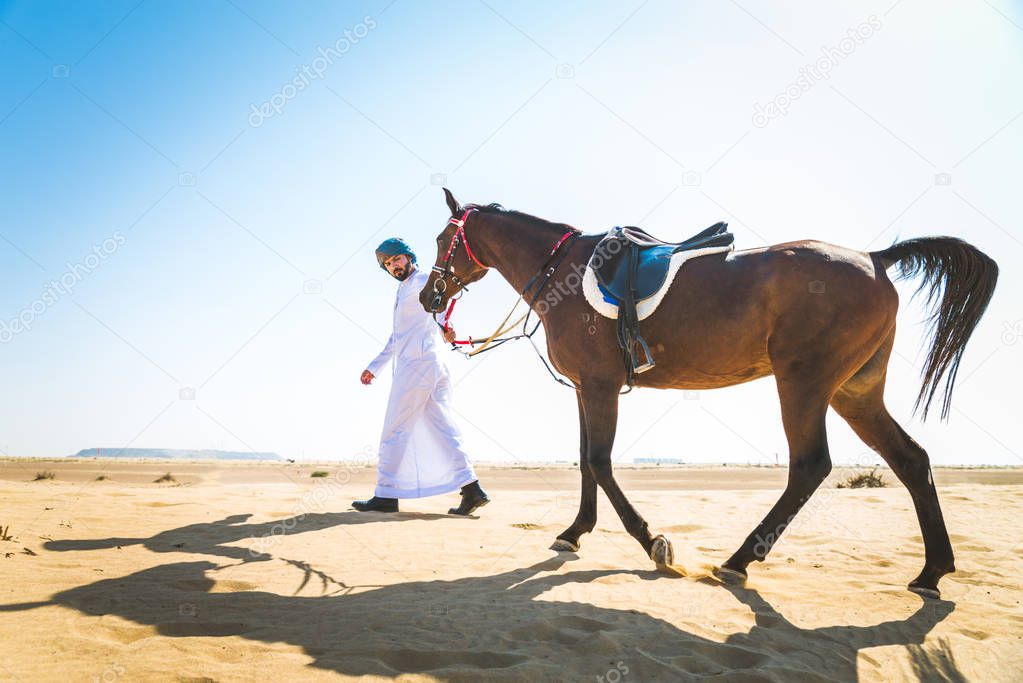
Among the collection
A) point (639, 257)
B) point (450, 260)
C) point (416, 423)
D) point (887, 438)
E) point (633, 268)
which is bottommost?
point (887, 438)

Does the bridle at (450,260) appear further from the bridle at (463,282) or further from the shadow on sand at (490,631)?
the shadow on sand at (490,631)

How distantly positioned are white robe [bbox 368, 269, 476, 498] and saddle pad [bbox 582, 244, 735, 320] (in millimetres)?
2661

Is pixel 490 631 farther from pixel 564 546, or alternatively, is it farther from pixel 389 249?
pixel 389 249

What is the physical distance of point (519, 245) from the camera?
601 cm

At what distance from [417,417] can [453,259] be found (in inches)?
78.0

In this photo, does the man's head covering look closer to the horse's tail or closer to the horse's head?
the horse's head

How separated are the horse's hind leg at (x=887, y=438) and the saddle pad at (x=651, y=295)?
4.61ft

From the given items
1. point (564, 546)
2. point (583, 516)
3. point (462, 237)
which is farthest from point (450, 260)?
point (564, 546)

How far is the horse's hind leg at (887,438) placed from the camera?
15.3 ft

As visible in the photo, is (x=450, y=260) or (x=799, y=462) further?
(x=450, y=260)

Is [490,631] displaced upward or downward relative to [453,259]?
downward

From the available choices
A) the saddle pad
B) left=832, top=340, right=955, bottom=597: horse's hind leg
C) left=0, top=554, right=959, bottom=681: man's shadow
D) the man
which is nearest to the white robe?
the man

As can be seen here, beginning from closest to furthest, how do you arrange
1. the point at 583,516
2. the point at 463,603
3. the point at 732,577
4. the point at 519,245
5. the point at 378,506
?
the point at 463,603 → the point at 732,577 → the point at 583,516 → the point at 519,245 → the point at 378,506

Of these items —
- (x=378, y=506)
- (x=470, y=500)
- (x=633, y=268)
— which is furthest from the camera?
(x=470, y=500)
